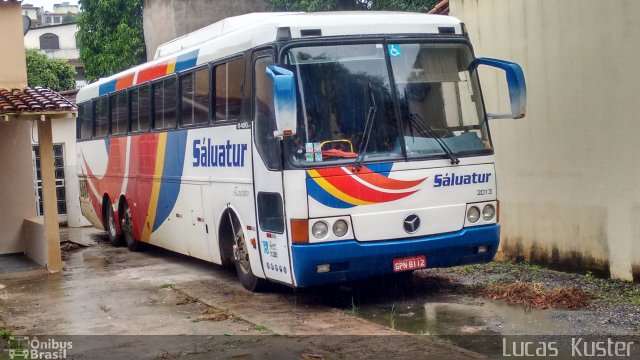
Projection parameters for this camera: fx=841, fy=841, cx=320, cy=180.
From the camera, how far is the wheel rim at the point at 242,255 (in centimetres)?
1073

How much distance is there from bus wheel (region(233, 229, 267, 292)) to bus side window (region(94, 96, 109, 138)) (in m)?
6.71

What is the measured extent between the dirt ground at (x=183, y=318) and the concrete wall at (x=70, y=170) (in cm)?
899

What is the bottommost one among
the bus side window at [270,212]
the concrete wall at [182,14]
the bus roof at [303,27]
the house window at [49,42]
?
the bus side window at [270,212]

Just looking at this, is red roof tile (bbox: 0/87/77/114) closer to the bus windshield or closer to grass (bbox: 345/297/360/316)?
the bus windshield

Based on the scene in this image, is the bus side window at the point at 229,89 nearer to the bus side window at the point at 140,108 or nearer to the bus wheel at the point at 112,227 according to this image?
the bus side window at the point at 140,108

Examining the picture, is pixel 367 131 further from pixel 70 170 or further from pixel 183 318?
pixel 70 170

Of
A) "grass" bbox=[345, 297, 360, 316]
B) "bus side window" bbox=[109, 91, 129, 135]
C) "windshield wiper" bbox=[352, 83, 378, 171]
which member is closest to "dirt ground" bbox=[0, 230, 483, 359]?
"grass" bbox=[345, 297, 360, 316]

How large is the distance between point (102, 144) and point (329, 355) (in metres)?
10.9

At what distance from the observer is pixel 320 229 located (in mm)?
8914

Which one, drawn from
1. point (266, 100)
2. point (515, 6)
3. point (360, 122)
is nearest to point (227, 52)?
point (266, 100)

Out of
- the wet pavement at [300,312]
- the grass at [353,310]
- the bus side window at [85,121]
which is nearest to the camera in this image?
the wet pavement at [300,312]

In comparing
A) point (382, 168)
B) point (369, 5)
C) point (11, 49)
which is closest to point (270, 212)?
point (382, 168)

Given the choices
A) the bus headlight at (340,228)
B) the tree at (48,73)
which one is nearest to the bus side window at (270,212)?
the bus headlight at (340,228)

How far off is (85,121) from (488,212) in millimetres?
11243
